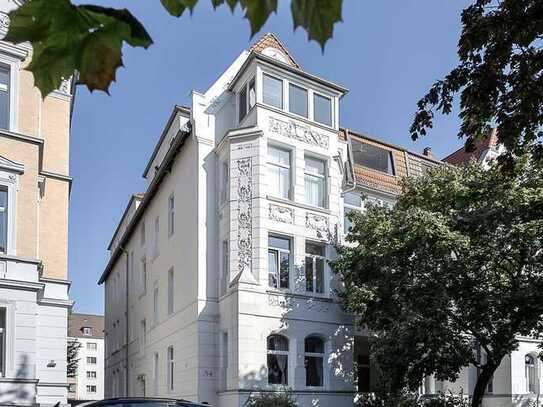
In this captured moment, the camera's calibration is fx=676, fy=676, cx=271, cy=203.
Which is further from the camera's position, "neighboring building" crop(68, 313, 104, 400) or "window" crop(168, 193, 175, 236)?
"neighboring building" crop(68, 313, 104, 400)

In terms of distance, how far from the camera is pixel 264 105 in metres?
22.3

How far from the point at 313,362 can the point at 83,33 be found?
21.4 meters

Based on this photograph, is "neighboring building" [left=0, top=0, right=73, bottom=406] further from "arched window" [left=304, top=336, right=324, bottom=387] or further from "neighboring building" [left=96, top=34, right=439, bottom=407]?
"arched window" [left=304, top=336, right=324, bottom=387]

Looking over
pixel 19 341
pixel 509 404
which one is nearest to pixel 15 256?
pixel 19 341

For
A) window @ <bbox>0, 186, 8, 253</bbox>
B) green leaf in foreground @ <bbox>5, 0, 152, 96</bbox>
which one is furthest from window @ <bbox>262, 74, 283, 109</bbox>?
green leaf in foreground @ <bbox>5, 0, 152, 96</bbox>

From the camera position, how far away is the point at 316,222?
23.1m

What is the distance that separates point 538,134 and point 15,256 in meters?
13.1

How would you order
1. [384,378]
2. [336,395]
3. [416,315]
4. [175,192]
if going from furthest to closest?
1. [175,192]
2. [336,395]
3. [384,378]
4. [416,315]

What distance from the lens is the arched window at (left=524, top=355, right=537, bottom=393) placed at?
28420 mm

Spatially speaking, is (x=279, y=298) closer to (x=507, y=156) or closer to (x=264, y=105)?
(x=264, y=105)

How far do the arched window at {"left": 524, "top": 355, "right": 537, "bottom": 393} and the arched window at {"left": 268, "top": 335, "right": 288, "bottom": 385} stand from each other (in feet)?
40.6

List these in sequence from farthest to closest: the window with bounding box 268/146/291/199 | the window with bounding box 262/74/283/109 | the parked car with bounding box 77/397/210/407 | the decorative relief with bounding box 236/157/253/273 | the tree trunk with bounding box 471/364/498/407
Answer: the window with bounding box 262/74/283/109 < the window with bounding box 268/146/291/199 < the decorative relief with bounding box 236/157/253/273 < the tree trunk with bounding box 471/364/498/407 < the parked car with bounding box 77/397/210/407

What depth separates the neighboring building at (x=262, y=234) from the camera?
21.3 m

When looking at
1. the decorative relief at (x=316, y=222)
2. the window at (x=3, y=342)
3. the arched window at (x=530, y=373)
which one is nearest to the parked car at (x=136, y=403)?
the window at (x=3, y=342)
